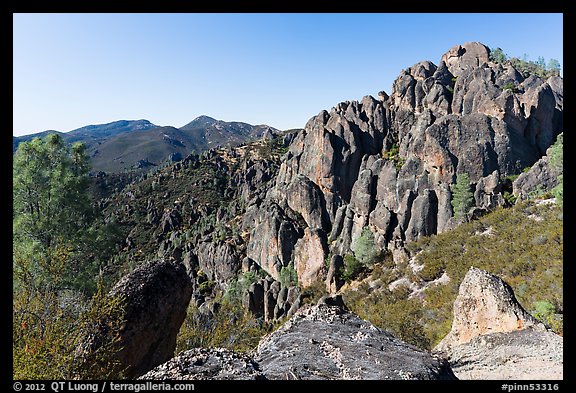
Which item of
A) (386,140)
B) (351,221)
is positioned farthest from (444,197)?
(386,140)

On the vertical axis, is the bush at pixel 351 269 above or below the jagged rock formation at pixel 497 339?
below

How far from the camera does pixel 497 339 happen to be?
6.61m

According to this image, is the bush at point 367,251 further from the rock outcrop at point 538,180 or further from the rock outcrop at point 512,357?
the rock outcrop at point 512,357

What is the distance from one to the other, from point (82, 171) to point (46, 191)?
2444mm

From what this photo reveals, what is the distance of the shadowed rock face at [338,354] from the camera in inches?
145

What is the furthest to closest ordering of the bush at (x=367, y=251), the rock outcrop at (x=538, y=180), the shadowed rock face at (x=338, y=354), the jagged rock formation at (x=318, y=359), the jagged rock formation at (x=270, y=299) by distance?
the jagged rock formation at (x=270, y=299) < the bush at (x=367, y=251) < the rock outcrop at (x=538, y=180) < the shadowed rock face at (x=338, y=354) < the jagged rock formation at (x=318, y=359)

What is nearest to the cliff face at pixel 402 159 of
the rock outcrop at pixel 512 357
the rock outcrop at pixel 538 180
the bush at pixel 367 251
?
the bush at pixel 367 251

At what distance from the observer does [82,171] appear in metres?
18.1

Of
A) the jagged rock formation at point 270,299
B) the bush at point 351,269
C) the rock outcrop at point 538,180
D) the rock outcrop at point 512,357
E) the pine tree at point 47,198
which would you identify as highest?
the rock outcrop at point 538,180

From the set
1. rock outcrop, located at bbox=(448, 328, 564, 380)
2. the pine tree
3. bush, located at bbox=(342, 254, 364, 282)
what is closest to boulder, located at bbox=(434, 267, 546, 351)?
rock outcrop, located at bbox=(448, 328, 564, 380)

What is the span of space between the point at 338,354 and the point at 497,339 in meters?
4.68

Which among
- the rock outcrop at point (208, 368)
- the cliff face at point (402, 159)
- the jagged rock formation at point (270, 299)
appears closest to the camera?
the rock outcrop at point (208, 368)

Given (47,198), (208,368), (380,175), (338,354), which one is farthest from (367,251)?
(208,368)
